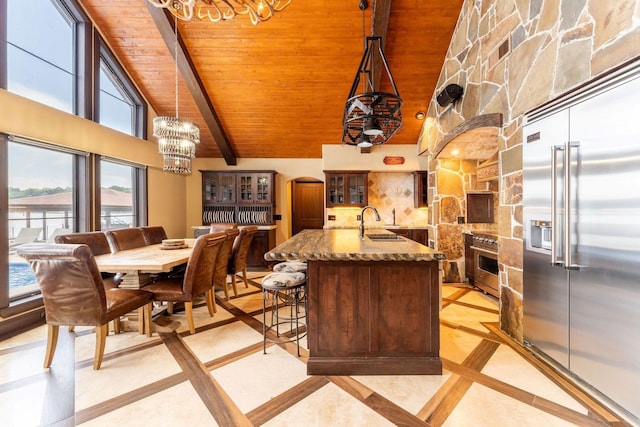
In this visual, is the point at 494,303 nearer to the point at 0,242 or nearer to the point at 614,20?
the point at 614,20

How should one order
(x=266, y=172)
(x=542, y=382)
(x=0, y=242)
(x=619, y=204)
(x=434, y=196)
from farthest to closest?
(x=266, y=172) → (x=434, y=196) → (x=0, y=242) → (x=542, y=382) → (x=619, y=204)

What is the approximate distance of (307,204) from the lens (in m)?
7.38

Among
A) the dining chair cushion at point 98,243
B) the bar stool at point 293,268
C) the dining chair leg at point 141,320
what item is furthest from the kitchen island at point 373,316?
the dining chair cushion at point 98,243

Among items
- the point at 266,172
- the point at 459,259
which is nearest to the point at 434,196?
the point at 459,259

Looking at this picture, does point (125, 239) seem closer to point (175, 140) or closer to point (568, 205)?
point (175, 140)

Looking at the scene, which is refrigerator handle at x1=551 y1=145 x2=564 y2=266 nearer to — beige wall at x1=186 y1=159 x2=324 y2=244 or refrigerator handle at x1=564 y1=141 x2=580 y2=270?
refrigerator handle at x1=564 y1=141 x2=580 y2=270

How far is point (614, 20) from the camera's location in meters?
1.73

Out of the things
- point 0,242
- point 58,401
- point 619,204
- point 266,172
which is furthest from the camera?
point 266,172

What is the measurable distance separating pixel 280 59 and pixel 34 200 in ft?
12.5

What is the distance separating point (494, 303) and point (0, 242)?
583 cm

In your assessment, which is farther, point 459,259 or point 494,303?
point 459,259

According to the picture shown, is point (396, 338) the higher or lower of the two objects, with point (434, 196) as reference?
lower

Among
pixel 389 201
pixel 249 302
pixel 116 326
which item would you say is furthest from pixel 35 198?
pixel 389 201

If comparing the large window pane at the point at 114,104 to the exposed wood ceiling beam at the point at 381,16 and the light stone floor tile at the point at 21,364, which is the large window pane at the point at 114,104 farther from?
the exposed wood ceiling beam at the point at 381,16
